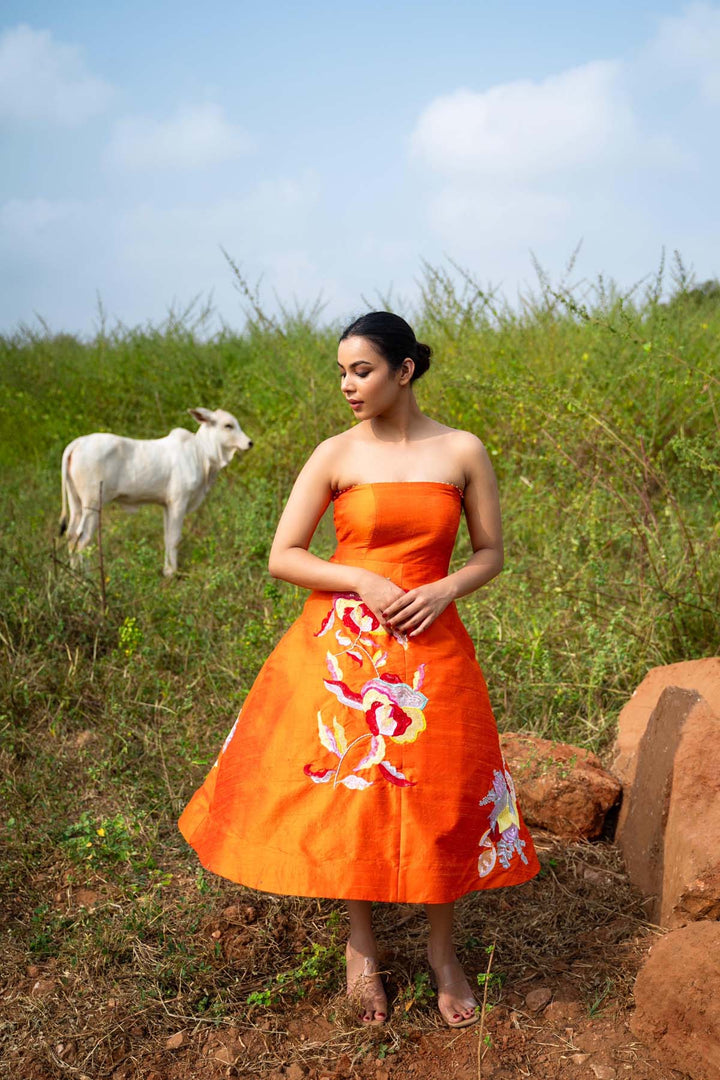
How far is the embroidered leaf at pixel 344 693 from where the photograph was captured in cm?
215

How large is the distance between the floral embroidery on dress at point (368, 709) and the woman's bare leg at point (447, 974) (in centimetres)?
42

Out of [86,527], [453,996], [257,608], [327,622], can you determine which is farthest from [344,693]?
[86,527]

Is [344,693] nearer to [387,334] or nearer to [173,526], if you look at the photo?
[387,334]

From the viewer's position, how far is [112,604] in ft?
14.5

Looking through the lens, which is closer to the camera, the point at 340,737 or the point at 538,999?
the point at 340,737

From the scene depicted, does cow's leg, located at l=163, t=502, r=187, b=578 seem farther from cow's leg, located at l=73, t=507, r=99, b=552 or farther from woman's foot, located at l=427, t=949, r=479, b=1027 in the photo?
woman's foot, located at l=427, t=949, r=479, b=1027

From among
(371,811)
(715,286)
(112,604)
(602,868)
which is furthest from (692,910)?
(715,286)

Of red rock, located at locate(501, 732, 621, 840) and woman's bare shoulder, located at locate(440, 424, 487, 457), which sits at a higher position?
woman's bare shoulder, located at locate(440, 424, 487, 457)

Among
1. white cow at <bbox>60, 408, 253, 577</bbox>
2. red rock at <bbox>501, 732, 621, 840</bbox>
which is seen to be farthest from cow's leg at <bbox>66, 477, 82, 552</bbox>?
red rock at <bbox>501, 732, 621, 840</bbox>

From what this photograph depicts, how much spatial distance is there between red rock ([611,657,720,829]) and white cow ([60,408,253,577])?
2954 mm

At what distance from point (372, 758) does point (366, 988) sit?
648mm

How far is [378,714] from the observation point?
2.14m

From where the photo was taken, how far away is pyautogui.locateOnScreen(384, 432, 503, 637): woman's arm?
2.17 m

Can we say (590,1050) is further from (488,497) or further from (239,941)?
(488,497)
